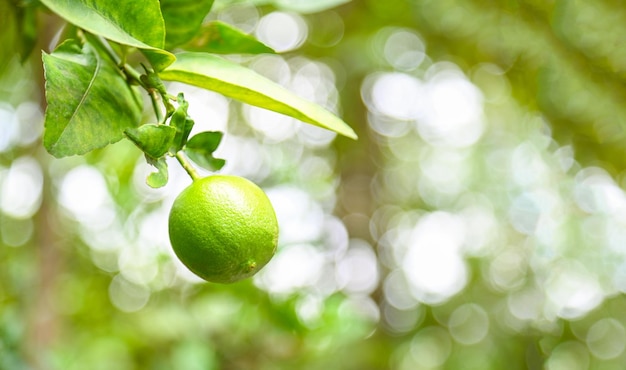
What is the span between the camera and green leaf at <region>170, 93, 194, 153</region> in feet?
1.78

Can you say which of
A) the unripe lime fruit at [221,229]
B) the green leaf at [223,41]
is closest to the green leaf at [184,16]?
the green leaf at [223,41]

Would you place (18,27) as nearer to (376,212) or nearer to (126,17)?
(126,17)

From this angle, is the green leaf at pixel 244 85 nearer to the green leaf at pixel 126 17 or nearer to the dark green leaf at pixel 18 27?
the green leaf at pixel 126 17

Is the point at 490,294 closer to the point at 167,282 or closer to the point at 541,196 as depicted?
the point at 541,196

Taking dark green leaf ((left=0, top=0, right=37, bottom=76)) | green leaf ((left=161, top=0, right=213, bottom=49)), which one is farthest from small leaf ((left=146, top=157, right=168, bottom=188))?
dark green leaf ((left=0, top=0, right=37, bottom=76))

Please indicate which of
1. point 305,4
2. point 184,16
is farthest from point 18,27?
point 305,4

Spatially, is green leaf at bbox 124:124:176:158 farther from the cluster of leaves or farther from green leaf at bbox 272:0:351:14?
green leaf at bbox 272:0:351:14

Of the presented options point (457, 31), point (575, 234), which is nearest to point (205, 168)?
point (457, 31)

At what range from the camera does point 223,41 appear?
0.66 metres

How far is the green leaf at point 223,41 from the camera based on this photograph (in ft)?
2.10

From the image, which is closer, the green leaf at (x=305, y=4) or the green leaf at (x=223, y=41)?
the green leaf at (x=223, y=41)

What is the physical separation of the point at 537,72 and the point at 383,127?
2.29 meters

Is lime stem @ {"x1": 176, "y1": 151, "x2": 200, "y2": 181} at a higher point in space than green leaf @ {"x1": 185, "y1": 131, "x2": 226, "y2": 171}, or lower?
lower

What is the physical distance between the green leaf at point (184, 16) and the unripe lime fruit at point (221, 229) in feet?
0.48
